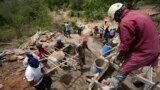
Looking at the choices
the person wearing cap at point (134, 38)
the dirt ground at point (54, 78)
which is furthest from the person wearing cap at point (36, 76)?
the person wearing cap at point (134, 38)

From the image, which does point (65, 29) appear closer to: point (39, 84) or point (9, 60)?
point (9, 60)

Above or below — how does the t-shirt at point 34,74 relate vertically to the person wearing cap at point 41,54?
above

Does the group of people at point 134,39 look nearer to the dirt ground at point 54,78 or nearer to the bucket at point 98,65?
the bucket at point 98,65

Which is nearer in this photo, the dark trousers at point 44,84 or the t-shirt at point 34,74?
the t-shirt at point 34,74

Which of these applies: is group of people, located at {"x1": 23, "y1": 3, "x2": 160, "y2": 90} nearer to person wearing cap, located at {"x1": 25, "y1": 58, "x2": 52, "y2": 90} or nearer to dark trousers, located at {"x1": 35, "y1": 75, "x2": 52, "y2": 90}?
person wearing cap, located at {"x1": 25, "y1": 58, "x2": 52, "y2": 90}

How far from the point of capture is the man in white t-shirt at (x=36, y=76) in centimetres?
655

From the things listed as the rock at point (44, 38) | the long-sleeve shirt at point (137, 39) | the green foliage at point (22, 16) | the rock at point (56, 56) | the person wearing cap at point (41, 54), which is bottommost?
the green foliage at point (22, 16)

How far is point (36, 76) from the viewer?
6.73 m

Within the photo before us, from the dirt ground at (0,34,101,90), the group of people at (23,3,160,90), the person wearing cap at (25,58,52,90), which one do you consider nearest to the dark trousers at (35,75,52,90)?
the person wearing cap at (25,58,52,90)

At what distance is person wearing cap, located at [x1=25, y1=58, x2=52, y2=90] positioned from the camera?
6551mm

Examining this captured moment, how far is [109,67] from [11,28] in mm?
21902

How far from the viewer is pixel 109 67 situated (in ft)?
21.9

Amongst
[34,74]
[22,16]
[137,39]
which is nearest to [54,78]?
[34,74]

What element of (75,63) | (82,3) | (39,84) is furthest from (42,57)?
(82,3)
